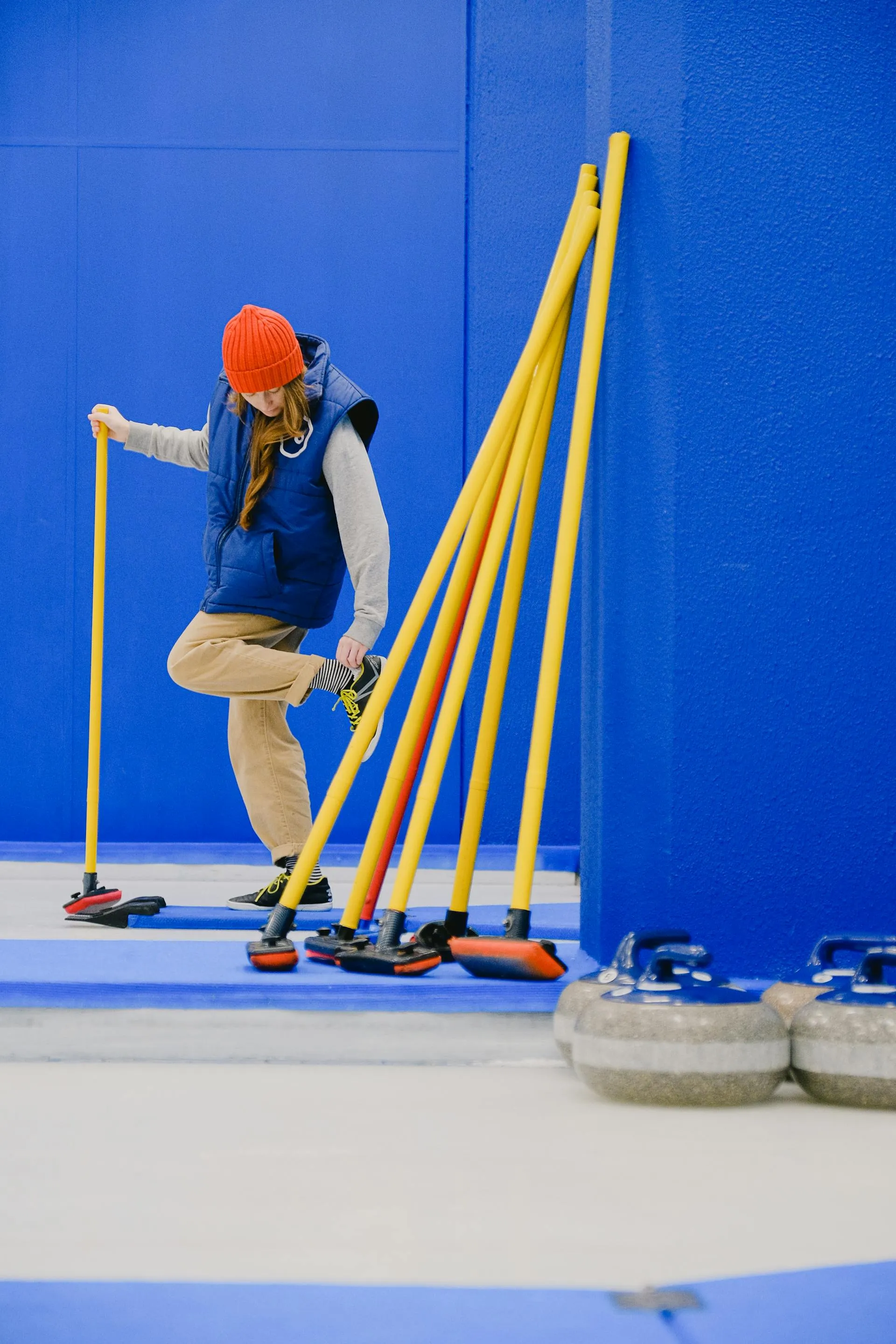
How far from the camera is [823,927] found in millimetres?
1969

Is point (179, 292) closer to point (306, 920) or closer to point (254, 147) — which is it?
point (254, 147)

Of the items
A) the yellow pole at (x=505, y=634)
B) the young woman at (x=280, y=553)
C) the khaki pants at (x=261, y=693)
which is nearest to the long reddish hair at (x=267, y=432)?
the young woman at (x=280, y=553)

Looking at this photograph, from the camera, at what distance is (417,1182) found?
1.25 m

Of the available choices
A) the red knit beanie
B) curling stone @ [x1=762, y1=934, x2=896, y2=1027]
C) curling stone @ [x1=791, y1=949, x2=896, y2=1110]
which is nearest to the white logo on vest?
the red knit beanie

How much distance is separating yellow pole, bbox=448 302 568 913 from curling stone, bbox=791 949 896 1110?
0.77 meters

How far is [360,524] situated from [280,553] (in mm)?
193

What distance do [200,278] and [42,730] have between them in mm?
1665

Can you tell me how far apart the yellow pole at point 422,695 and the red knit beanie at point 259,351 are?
2.01 feet

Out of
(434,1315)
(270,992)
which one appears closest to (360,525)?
(270,992)

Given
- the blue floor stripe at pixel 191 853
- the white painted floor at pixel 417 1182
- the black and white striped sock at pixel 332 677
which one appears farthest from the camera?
the blue floor stripe at pixel 191 853

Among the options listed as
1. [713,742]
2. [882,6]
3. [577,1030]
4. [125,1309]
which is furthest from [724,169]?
[125,1309]

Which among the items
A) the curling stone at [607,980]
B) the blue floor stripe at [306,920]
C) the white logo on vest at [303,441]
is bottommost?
the blue floor stripe at [306,920]

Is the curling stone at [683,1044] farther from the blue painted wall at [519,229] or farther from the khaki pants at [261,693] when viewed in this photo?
the blue painted wall at [519,229]

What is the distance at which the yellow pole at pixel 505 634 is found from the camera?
224 cm
